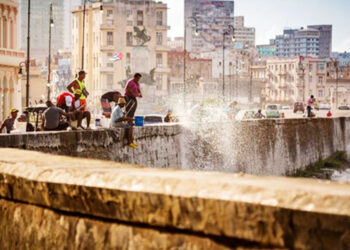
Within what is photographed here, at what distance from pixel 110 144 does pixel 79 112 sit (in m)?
2.52

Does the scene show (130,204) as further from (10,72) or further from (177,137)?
(10,72)

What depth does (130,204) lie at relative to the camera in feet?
11.8

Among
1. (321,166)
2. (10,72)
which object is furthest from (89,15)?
(321,166)

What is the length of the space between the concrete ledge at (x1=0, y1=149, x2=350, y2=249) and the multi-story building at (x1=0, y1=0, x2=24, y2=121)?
57.4 metres

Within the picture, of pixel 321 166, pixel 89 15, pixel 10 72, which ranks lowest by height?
pixel 321 166

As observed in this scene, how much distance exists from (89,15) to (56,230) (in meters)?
153

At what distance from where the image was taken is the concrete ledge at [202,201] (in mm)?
2932

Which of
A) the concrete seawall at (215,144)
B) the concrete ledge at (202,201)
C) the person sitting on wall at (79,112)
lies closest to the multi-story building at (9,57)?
the concrete seawall at (215,144)

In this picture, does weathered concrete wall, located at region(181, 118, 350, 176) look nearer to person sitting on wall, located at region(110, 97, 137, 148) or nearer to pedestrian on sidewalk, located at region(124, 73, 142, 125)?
pedestrian on sidewalk, located at region(124, 73, 142, 125)

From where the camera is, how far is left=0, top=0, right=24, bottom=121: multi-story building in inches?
2409

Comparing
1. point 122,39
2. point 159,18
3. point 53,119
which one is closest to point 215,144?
point 53,119

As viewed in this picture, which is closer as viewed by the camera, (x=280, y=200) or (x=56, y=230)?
(x=280, y=200)

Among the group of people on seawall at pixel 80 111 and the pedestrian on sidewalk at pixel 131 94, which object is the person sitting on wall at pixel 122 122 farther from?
the pedestrian on sidewalk at pixel 131 94

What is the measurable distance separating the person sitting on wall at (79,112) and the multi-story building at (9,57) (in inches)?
1679
